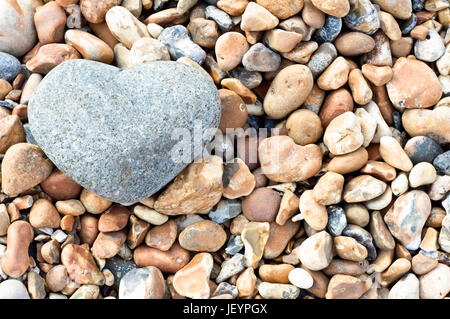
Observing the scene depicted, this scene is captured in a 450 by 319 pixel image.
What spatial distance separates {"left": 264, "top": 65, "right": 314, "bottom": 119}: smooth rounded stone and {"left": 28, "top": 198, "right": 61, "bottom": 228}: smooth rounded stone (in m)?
1.19

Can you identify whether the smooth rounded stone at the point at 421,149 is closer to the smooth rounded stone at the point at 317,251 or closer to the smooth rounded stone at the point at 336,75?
the smooth rounded stone at the point at 336,75

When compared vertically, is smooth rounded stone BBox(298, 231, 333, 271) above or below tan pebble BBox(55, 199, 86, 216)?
below

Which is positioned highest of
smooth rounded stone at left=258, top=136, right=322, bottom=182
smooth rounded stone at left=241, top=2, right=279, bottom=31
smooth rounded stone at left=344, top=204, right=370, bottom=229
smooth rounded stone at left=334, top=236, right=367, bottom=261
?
smooth rounded stone at left=241, top=2, right=279, bottom=31

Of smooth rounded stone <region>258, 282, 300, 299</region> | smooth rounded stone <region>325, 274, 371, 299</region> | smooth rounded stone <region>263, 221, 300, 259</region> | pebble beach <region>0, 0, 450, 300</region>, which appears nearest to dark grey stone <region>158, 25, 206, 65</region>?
pebble beach <region>0, 0, 450, 300</region>

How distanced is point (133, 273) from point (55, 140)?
71 cm

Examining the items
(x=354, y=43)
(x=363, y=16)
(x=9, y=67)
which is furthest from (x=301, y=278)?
(x=9, y=67)

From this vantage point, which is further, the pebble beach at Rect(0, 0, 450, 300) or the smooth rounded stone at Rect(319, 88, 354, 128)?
the smooth rounded stone at Rect(319, 88, 354, 128)

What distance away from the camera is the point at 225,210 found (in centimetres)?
225

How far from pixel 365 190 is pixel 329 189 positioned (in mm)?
179

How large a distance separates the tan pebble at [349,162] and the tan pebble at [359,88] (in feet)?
0.88

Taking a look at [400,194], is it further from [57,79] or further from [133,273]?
[57,79]

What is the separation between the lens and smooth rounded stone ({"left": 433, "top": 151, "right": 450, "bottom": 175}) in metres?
2.21

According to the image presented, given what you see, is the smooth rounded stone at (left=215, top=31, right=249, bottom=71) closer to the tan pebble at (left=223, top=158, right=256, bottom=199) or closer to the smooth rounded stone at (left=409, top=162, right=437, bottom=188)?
the tan pebble at (left=223, top=158, right=256, bottom=199)

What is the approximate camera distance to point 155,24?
2416 millimetres
